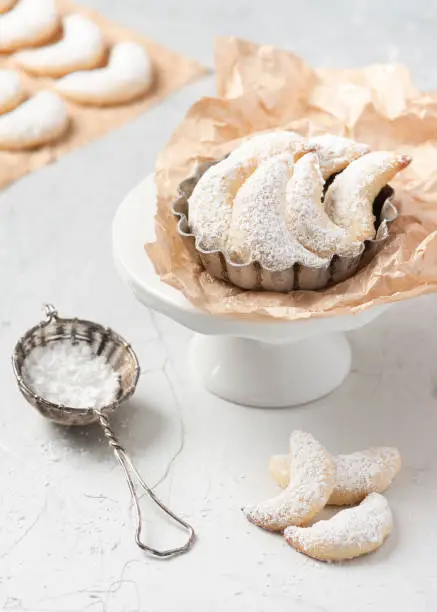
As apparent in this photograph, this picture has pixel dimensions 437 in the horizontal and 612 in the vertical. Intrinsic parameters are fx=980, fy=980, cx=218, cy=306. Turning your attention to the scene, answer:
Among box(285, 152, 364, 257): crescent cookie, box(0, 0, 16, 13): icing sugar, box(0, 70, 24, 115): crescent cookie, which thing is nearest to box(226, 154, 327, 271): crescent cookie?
box(285, 152, 364, 257): crescent cookie

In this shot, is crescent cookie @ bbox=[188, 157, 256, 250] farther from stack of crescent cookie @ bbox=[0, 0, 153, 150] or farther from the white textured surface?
stack of crescent cookie @ bbox=[0, 0, 153, 150]

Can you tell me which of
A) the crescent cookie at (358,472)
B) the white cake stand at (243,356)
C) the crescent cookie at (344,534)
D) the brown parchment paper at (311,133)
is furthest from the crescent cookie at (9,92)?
the crescent cookie at (344,534)

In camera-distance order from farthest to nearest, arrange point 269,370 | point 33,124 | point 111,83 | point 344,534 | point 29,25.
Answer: point 29,25
point 111,83
point 33,124
point 269,370
point 344,534

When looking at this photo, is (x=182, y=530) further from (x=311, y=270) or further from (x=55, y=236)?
(x=55, y=236)

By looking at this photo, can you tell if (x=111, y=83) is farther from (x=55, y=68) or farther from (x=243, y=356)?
(x=243, y=356)

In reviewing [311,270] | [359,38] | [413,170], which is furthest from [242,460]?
[359,38]

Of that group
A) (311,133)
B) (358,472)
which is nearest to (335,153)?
(311,133)
